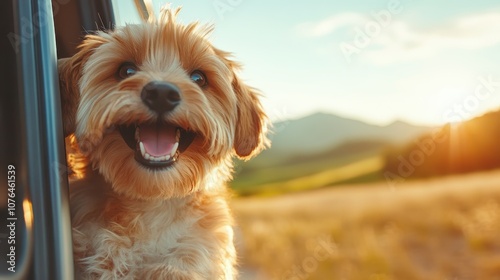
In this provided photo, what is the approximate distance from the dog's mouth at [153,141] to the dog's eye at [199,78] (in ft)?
0.48

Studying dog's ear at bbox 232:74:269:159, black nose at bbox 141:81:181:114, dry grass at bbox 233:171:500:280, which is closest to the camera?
black nose at bbox 141:81:181:114

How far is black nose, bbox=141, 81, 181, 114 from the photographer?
1187mm

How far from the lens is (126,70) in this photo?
4.38ft

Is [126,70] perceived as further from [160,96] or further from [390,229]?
[390,229]

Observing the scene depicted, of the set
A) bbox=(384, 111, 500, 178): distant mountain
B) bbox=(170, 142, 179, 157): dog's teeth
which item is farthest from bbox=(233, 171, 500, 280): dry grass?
bbox=(170, 142, 179, 157): dog's teeth

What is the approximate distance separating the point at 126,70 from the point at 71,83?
12 cm

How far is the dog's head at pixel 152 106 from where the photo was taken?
1.21 m

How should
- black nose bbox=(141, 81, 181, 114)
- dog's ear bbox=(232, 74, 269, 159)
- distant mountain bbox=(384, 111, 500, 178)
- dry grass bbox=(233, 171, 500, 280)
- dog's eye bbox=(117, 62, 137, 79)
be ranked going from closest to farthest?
1. black nose bbox=(141, 81, 181, 114)
2. dog's eye bbox=(117, 62, 137, 79)
3. dog's ear bbox=(232, 74, 269, 159)
4. distant mountain bbox=(384, 111, 500, 178)
5. dry grass bbox=(233, 171, 500, 280)

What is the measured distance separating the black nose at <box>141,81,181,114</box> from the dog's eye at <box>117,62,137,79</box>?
0.15 metres

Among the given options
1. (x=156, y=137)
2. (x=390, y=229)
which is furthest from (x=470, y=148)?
(x=156, y=137)

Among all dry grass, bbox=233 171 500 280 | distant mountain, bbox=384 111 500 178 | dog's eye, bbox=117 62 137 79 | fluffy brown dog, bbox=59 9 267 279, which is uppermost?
dog's eye, bbox=117 62 137 79

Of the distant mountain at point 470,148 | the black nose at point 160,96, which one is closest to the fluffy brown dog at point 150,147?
the black nose at point 160,96

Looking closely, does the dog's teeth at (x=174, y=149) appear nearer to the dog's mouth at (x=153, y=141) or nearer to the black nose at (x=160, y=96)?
the dog's mouth at (x=153, y=141)

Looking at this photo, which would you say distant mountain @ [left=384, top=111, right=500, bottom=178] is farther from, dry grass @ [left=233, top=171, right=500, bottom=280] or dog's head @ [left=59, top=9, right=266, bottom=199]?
dog's head @ [left=59, top=9, right=266, bottom=199]
